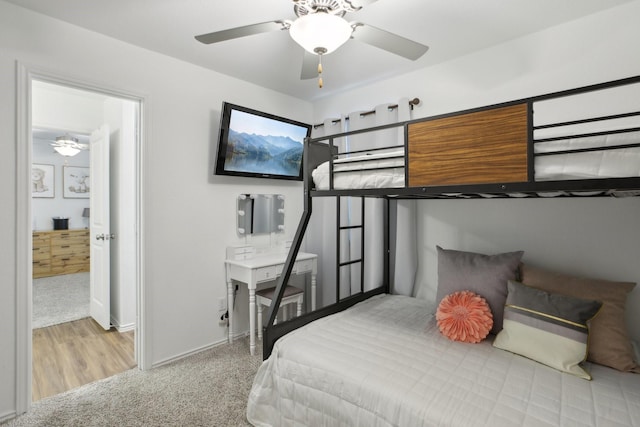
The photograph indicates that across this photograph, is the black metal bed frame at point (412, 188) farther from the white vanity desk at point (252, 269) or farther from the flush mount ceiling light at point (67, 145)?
the flush mount ceiling light at point (67, 145)

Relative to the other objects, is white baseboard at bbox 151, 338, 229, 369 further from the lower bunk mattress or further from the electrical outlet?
the lower bunk mattress

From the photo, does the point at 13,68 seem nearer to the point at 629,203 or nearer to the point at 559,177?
the point at 559,177

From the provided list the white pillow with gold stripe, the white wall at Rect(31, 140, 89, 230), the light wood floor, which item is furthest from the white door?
the white wall at Rect(31, 140, 89, 230)

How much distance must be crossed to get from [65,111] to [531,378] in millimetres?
4745

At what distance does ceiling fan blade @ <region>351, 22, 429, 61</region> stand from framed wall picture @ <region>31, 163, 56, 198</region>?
22.2 ft

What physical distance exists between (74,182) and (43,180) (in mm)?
475

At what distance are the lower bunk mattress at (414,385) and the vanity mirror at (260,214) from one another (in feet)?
4.44

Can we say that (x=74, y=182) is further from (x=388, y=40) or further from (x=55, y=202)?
(x=388, y=40)

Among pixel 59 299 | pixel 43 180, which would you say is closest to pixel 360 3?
pixel 59 299

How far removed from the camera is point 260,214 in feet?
10.3

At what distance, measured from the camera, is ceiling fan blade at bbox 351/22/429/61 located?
5.10 feet

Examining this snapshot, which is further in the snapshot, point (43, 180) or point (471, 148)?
point (43, 180)

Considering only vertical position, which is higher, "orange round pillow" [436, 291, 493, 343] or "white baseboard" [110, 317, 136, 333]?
"orange round pillow" [436, 291, 493, 343]

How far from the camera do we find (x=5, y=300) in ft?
6.04
